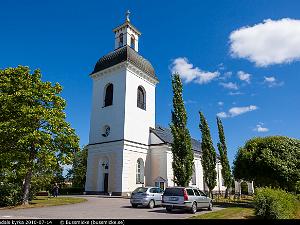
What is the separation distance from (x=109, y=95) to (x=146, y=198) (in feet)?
69.5

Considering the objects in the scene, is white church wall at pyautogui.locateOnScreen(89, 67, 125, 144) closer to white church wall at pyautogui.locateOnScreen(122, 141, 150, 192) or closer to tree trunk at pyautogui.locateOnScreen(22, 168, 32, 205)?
white church wall at pyautogui.locateOnScreen(122, 141, 150, 192)

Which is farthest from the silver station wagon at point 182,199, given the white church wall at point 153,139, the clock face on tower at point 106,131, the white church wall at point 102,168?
the clock face on tower at point 106,131

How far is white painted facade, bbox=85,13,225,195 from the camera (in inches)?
1353

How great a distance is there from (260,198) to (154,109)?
28097mm

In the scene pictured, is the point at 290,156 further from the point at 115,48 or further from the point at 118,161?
the point at 115,48

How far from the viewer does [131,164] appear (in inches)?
1368

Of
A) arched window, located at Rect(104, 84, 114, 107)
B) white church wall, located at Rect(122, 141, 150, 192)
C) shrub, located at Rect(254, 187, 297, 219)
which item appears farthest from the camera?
arched window, located at Rect(104, 84, 114, 107)

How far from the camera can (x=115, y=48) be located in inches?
1667

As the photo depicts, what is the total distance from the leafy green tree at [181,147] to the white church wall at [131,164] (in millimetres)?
6446

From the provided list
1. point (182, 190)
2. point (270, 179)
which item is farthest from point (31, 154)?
point (270, 179)

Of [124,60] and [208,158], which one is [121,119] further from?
[208,158]

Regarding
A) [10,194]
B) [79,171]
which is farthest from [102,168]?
[79,171]

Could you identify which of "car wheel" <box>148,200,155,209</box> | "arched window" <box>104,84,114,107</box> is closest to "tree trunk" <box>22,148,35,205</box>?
"car wheel" <box>148,200,155,209</box>

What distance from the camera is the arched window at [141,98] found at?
130ft
